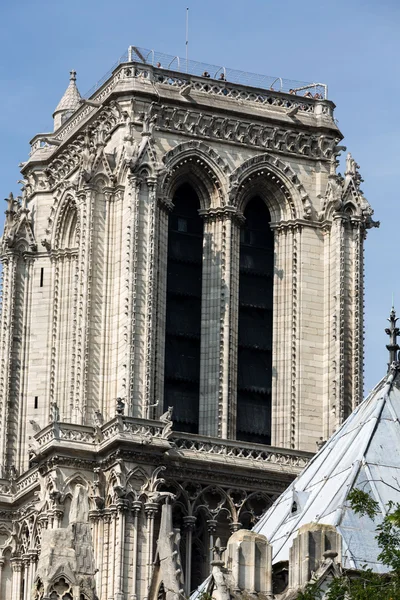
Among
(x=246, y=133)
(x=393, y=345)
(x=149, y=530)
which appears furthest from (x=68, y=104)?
(x=393, y=345)

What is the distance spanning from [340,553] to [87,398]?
1177 inches

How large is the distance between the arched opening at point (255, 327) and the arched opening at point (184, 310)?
137 centimetres

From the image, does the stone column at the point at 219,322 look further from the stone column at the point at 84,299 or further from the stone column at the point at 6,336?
the stone column at the point at 6,336

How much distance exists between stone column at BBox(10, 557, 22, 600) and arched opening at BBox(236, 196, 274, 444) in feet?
23.7

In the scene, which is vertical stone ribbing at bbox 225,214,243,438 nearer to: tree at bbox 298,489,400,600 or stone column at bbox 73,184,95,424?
stone column at bbox 73,184,95,424

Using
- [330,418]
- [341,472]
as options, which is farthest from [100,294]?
[341,472]

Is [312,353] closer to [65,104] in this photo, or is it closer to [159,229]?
[159,229]

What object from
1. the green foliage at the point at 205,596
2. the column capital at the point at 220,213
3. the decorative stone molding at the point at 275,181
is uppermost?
the decorative stone molding at the point at 275,181

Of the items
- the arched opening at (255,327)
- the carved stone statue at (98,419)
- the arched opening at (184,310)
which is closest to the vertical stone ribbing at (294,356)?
the arched opening at (255,327)

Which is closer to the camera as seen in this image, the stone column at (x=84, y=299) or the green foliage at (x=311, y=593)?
the green foliage at (x=311, y=593)

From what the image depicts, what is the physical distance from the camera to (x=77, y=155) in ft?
256

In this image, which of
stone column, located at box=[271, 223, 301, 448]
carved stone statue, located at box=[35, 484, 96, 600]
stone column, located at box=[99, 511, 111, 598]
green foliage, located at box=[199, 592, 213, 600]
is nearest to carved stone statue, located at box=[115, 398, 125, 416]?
stone column, located at box=[99, 511, 111, 598]

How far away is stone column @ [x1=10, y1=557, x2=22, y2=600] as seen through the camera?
244 ft

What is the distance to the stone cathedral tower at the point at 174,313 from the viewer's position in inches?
2758
